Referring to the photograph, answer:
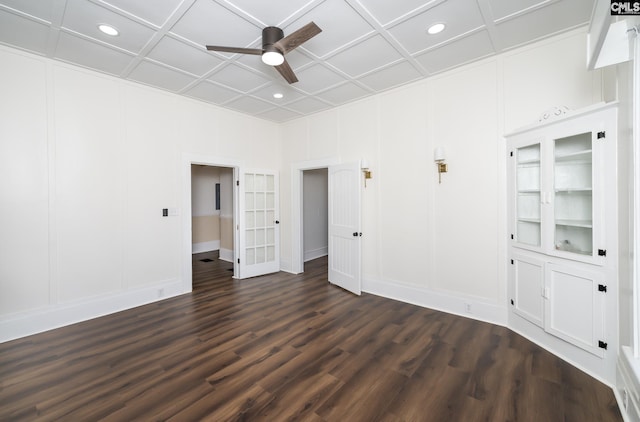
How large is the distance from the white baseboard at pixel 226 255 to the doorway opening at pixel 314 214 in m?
1.91

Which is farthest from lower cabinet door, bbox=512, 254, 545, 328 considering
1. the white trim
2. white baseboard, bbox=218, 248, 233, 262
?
white baseboard, bbox=218, 248, 233, 262

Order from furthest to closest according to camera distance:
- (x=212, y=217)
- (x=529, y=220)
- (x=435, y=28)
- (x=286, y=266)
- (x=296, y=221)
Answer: (x=212, y=217) < (x=286, y=266) < (x=296, y=221) < (x=529, y=220) < (x=435, y=28)

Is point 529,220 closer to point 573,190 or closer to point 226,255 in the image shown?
point 573,190

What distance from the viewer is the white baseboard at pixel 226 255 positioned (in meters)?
6.73

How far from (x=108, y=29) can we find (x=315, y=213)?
5.30m

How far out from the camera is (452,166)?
3.51 m

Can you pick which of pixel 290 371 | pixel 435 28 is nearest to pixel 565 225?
pixel 435 28

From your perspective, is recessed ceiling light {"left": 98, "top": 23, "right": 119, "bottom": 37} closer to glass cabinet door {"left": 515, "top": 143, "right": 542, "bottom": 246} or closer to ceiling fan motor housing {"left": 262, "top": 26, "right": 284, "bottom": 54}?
ceiling fan motor housing {"left": 262, "top": 26, "right": 284, "bottom": 54}

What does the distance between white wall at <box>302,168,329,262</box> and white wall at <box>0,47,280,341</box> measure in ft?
10.1

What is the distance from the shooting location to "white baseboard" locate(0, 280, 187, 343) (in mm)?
2873

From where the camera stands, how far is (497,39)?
283 centimetres

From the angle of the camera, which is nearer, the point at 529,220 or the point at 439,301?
the point at 529,220

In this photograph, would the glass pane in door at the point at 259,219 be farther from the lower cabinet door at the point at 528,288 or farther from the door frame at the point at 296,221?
the lower cabinet door at the point at 528,288

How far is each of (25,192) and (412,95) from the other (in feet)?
16.4
